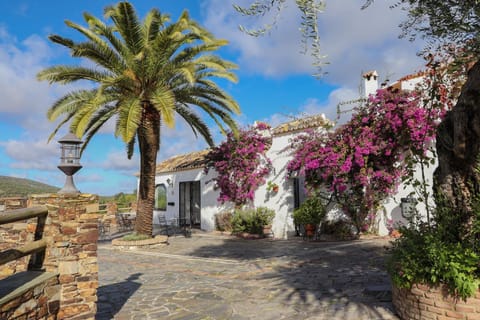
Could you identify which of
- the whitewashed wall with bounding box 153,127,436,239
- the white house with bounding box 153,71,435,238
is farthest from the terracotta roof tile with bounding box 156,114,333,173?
the whitewashed wall with bounding box 153,127,436,239

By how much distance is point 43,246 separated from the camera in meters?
Result: 4.16

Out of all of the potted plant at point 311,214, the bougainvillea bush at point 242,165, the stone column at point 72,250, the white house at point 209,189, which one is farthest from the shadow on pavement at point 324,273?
the bougainvillea bush at point 242,165

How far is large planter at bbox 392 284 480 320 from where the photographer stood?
3734 mm

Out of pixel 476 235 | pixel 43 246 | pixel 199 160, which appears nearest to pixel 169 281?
pixel 43 246

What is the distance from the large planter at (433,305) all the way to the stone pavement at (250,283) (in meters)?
0.34

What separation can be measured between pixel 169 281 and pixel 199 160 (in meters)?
12.0

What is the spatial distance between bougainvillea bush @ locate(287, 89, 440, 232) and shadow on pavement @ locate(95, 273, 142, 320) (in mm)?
7200

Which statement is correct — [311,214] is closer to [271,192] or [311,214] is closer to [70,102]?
[271,192]

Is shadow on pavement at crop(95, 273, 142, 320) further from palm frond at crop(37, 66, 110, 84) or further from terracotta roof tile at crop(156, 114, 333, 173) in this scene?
terracotta roof tile at crop(156, 114, 333, 173)

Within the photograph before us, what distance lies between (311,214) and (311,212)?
7cm

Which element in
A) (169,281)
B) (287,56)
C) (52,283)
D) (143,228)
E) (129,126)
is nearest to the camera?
(287,56)

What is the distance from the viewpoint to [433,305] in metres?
3.96

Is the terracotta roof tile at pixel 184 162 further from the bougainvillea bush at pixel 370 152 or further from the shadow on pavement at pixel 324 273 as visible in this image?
the bougainvillea bush at pixel 370 152

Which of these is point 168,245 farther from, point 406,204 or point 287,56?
point 287,56
